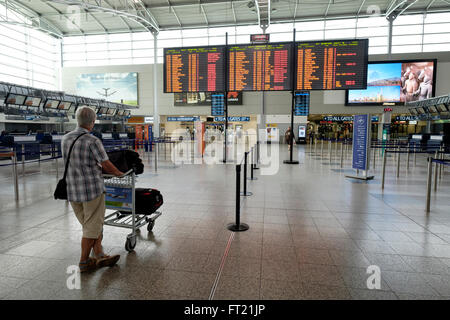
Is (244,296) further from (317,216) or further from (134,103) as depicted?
(134,103)

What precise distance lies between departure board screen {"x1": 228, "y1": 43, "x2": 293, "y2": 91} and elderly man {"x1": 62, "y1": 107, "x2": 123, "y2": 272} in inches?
308

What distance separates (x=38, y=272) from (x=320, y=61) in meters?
9.64

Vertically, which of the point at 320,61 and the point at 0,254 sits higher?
the point at 320,61

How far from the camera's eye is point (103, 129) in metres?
23.0

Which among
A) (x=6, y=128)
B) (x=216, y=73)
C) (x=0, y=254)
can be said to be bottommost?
(x=0, y=254)

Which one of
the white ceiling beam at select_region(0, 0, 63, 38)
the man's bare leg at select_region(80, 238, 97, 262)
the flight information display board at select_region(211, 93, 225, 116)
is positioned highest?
the white ceiling beam at select_region(0, 0, 63, 38)

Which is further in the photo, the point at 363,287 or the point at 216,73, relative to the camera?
the point at 216,73

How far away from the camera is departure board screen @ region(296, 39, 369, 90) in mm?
9031

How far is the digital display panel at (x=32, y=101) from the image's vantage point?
12.7 meters

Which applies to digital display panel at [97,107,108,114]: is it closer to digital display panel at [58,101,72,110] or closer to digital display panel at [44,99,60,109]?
digital display panel at [58,101,72,110]

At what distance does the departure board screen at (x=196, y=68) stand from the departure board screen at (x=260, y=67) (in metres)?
0.41

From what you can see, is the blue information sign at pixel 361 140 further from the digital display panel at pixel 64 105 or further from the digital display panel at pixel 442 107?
the digital display panel at pixel 64 105

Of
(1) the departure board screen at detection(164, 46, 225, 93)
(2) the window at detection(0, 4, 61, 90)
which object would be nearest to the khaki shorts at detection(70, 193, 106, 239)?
(1) the departure board screen at detection(164, 46, 225, 93)
